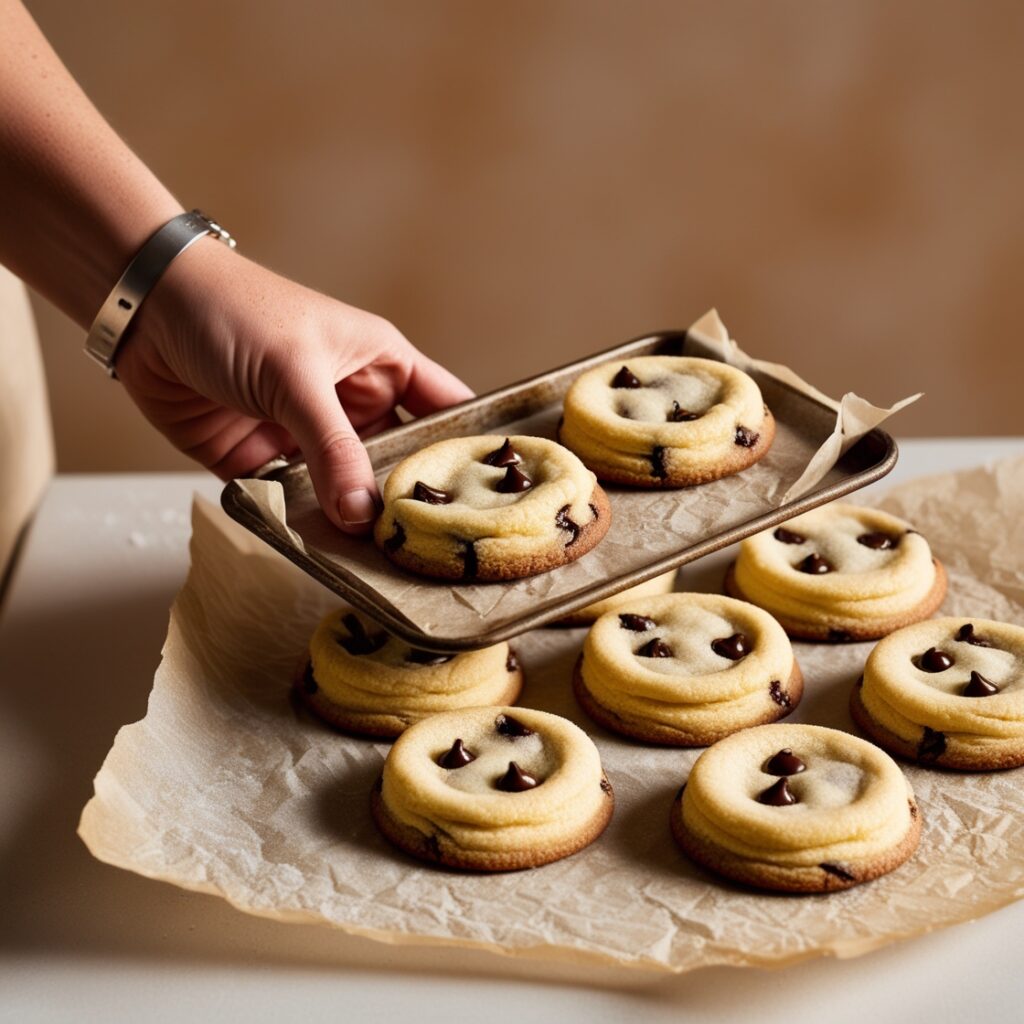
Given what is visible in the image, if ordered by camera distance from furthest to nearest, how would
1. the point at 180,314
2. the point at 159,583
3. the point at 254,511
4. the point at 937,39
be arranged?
1. the point at 937,39
2. the point at 159,583
3. the point at 180,314
4. the point at 254,511

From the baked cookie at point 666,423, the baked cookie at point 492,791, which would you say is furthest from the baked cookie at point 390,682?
the baked cookie at point 666,423

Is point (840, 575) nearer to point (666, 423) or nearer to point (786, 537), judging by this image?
point (786, 537)

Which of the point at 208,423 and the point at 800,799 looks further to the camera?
the point at 208,423

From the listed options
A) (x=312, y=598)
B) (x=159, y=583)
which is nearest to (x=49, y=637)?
(x=159, y=583)

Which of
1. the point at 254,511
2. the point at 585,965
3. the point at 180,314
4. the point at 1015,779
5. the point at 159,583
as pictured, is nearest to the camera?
the point at 585,965

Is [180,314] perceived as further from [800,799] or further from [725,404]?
[800,799]

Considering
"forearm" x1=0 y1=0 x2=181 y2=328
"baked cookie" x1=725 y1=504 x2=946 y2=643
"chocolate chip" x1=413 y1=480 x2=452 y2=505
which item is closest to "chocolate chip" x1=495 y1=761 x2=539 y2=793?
"chocolate chip" x1=413 y1=480 x2=452 y2=505

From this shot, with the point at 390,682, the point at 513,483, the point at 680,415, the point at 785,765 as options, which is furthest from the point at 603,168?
the point at 785,765

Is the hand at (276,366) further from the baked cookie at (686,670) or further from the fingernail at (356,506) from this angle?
the baked cookie at (686,670)
